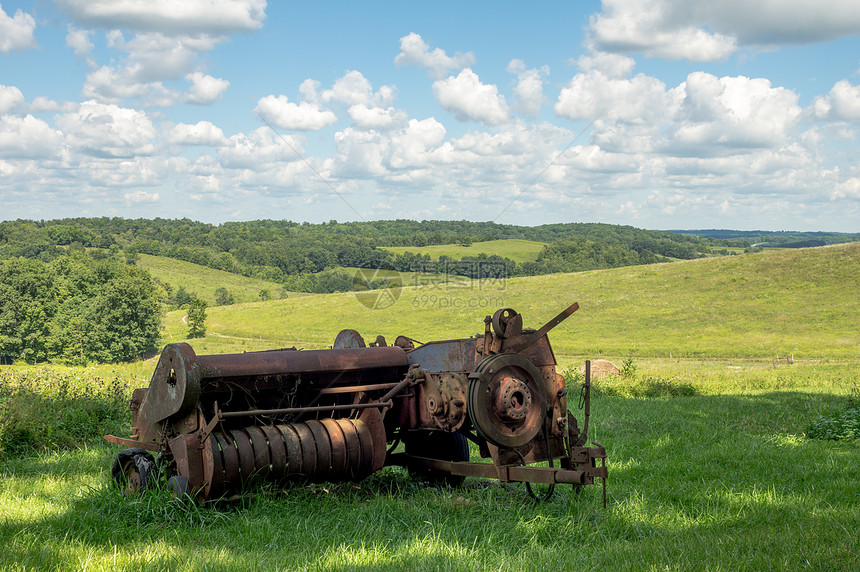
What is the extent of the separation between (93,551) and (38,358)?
253 feet

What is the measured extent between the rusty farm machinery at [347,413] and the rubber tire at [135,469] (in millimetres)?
13

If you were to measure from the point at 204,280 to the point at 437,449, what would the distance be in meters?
115

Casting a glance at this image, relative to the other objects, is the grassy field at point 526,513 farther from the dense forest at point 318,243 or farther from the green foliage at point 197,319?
the green foliage at point 197,319

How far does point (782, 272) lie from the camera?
69.8 meters

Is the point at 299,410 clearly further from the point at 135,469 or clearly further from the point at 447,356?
the point at 135,469

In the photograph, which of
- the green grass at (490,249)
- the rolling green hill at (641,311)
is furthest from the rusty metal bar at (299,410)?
the green grass at (490,249)

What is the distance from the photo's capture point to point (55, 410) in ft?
36.9

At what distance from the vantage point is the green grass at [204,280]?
106 metres

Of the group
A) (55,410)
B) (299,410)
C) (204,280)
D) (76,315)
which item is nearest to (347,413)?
(299,410)

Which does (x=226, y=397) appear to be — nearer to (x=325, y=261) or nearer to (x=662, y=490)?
(x=662, y=490)

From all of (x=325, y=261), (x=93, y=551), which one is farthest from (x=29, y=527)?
(x=325, y=261)

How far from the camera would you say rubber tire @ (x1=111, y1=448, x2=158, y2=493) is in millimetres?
7055

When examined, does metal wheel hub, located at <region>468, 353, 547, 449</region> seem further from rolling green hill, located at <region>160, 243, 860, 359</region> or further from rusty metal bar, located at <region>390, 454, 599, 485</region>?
rolling green hill, located at <region>160, 243, 860, 359</region>

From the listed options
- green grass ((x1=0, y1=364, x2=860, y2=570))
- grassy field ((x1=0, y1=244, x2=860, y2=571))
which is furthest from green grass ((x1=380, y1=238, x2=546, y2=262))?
green grass ((x1=0, y1=364, x2=860, y2=570))
